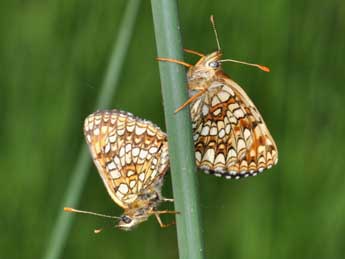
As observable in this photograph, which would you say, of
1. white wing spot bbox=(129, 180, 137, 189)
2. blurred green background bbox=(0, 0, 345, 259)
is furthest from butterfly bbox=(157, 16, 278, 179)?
blurred green background bbox=(0, 0, 345, 259)

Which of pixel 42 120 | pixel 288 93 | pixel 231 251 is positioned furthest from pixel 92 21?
pixel 231 251

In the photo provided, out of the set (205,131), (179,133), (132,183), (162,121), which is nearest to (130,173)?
(132,183)

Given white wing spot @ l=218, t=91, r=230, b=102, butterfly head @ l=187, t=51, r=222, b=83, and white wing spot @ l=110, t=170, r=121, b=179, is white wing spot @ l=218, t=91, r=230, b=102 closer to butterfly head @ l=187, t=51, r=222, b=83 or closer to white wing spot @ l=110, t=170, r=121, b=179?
butterfly head @ l=187, t=51, r=222, b=83

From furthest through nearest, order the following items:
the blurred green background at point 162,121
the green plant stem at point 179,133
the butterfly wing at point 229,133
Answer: the blurred green background at point 162,121 < the butterfly wing at point 229,133 < the green plant stem at point 179,133

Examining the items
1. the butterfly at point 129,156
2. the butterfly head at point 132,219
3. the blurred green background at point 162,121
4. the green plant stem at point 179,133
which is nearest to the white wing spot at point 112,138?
the butterfly at point 129,156

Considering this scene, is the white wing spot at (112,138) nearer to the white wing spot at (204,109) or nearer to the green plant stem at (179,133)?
the white wing spot at (204,109)

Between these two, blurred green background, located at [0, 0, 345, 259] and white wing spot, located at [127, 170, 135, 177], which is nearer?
white wing spot, located at [127, 170, 135, 177]

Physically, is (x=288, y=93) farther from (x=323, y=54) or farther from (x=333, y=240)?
(x=333, y=240)
